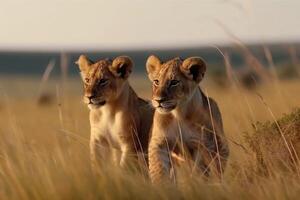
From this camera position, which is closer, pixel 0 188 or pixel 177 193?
pixel 177 193

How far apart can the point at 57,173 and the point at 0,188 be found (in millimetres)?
327

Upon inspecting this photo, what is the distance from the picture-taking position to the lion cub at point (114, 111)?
5.92 m

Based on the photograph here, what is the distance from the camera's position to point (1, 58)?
99.5m

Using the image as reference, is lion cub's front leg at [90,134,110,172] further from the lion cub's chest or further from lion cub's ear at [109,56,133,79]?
lion cub's ear at [109,56,133,79]

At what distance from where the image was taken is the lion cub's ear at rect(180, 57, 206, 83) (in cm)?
549

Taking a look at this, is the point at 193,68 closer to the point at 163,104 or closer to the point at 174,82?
the point at 174,82

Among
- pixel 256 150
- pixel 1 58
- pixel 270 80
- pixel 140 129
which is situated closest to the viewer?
pixel 270 80

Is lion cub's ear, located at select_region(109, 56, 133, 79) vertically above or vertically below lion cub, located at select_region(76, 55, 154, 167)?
above

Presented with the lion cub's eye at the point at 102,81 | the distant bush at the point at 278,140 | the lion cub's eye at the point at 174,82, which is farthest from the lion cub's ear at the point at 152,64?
the distant bush at the point at 278,140

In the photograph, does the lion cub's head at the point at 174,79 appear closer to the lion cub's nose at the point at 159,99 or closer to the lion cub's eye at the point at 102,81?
the lion cub's nose at the point at 159,99

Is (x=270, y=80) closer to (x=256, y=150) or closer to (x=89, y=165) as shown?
(x=256, y=150)

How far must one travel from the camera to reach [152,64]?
18.5 ft

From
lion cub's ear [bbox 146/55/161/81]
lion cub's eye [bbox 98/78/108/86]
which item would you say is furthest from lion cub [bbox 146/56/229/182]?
lion cub's eye [bbox 98/78/108/86]

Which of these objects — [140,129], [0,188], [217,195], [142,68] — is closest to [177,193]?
[217,195]
